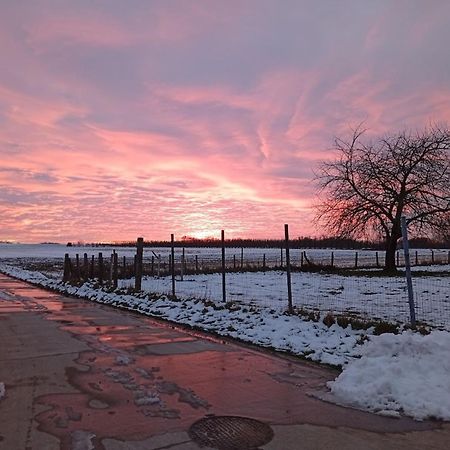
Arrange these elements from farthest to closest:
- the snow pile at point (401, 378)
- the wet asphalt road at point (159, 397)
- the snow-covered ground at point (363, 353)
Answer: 1. the snow-covered ground at point (363, 353)
2. the snow pile at point (401, 378)
3. the wet asphalt road at point (159, 397)

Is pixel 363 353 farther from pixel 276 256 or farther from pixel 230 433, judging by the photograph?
pixel 276 256

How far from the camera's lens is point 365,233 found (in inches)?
1189

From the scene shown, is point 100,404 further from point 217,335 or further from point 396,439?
point 217,335

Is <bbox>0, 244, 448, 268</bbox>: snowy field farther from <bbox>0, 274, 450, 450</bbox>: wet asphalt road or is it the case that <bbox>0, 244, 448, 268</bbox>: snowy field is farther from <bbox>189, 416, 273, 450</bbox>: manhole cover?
<bbox>189, 416, 273, 450</bbox>: manhole cover

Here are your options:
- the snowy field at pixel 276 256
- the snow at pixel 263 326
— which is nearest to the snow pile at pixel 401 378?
the snow at pixel 263 326

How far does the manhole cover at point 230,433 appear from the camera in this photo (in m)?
4.45

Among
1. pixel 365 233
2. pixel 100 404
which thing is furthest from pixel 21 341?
pixel 365 233

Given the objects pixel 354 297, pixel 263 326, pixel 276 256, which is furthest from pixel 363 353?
pixel 276 256

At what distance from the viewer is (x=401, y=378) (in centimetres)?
605

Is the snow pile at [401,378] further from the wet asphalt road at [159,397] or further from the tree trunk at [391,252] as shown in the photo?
the tree trunk at [391,252]

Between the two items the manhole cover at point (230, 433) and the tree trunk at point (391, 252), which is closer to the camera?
the manhole cover at point (230, 433)

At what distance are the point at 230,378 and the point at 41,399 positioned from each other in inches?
94.1

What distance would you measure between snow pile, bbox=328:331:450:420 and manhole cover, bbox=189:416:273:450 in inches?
53.6

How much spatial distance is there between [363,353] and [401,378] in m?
1.16
